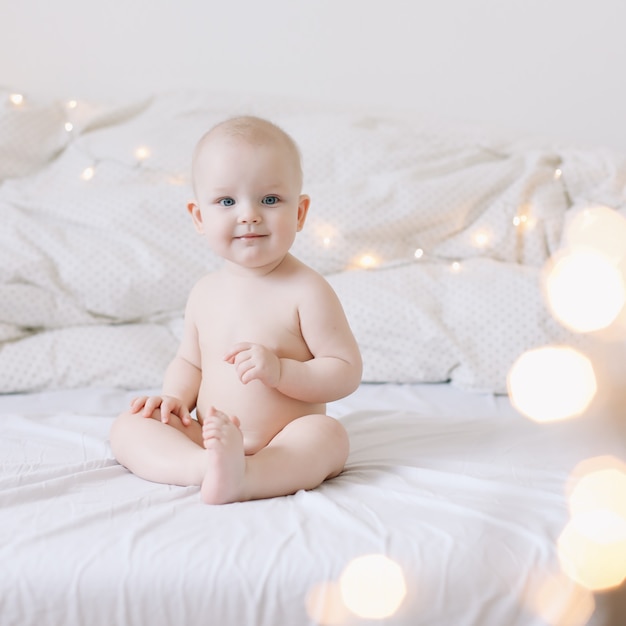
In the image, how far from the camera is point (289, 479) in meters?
1.04

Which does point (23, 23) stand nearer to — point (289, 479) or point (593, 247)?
point (593, 247)

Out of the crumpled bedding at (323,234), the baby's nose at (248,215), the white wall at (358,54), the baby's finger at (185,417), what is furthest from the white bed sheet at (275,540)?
the white wall at (358,54)

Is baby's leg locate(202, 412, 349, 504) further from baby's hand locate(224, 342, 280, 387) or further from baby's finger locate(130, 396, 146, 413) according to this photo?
baby's finger locate(130, 396, 146, 413)

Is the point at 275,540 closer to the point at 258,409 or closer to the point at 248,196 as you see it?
the point at 258,409

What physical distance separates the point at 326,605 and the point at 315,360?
371mm

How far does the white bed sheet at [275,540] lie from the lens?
861 mm

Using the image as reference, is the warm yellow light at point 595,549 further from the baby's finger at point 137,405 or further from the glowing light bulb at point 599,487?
the baby's finger at point 137,405

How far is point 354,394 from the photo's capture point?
1.62m

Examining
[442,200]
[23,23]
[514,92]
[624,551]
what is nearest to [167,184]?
[442,200]

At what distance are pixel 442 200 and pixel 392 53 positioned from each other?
71 cm

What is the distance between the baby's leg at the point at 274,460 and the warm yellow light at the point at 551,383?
491mm

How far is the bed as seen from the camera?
875mm

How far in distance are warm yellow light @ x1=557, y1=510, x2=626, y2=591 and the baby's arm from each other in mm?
347

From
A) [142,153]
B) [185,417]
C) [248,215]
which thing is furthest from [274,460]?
[142,153]
